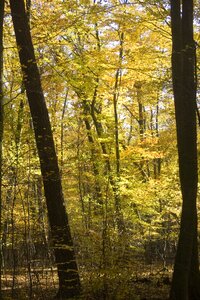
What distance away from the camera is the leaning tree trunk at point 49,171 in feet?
25.5

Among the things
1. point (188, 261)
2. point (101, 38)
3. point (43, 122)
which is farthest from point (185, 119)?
point (101, 38)

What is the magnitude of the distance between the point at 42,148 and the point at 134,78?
8065 millimetres

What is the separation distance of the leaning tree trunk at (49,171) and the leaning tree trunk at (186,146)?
2193mm

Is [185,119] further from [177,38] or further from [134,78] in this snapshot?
[134,78]

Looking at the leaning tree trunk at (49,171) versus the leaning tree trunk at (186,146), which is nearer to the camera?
the leaning tree trunk at (186,146)

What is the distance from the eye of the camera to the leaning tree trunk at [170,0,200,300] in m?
6.58

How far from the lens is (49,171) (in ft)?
26.9

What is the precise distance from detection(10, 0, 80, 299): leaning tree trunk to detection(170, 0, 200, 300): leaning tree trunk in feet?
7.20

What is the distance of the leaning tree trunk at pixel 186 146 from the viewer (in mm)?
6578

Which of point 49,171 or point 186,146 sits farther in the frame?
point 49,171

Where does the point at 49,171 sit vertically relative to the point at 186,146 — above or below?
below

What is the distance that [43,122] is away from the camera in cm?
831

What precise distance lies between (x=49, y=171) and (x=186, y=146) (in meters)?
3.05

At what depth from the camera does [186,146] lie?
6.86 meters
